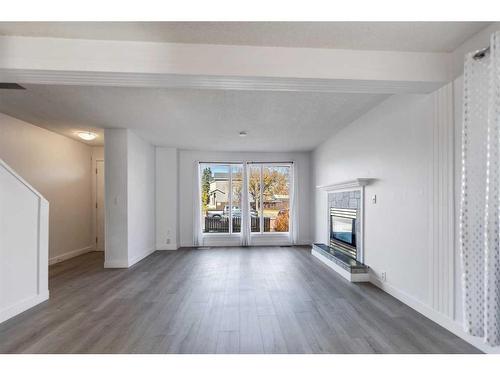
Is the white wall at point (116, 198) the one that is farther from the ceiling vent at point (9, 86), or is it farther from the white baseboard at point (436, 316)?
the white baseboard at point (436, 316)

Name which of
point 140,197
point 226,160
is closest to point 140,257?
point 140,197

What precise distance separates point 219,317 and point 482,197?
8.42 ft

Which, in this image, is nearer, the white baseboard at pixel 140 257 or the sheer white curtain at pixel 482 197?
the sheer white curtain at pixel 482 197

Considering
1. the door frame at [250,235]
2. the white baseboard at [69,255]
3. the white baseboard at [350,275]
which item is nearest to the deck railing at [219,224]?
the door frame at [250,235]

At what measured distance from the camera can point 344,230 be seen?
4.94 meters

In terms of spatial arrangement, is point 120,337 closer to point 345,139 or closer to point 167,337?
point 167,337

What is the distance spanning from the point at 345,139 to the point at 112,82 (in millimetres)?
3910

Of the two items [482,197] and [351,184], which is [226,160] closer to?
[351,184]

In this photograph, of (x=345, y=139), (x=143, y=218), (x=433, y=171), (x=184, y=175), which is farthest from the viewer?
(x=184, y=175)

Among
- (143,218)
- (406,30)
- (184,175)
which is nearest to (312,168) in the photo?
(184,175)

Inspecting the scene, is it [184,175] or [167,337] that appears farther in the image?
[184,175]

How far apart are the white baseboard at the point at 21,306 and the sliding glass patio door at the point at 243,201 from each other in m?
3.97

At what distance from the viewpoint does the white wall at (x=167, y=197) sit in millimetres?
6598
